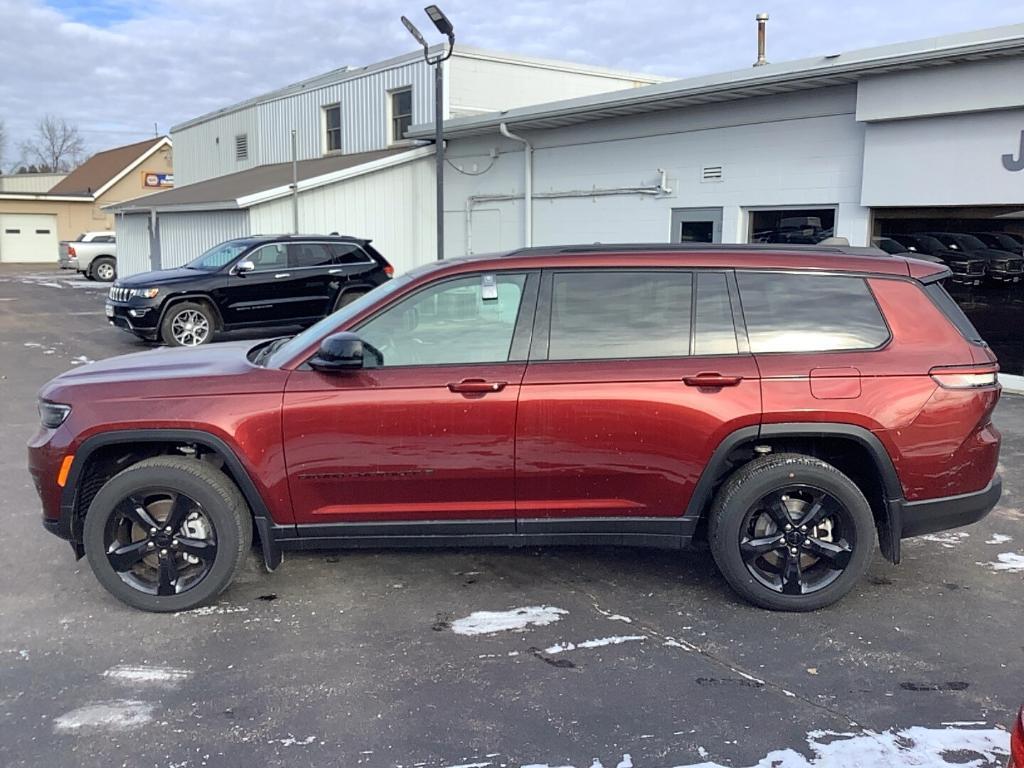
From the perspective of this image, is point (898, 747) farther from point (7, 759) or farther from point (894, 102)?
point (894, 102)

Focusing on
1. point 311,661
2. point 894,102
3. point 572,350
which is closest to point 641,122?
point 894,102

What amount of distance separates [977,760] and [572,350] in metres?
2.29

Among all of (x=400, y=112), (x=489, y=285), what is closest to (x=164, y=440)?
(x=489, y=285)

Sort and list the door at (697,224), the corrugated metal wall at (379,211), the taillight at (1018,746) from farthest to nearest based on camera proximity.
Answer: the corrugated metal wall at (379,211), the door at (697,224), the taillight at (1018,746)

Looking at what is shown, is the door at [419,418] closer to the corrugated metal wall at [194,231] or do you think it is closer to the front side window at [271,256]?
the front side window at [271,256]

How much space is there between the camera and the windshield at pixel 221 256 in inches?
527

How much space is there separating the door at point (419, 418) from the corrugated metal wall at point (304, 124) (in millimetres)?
15628

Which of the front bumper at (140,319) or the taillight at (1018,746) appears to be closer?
the taillight at (1018,746)

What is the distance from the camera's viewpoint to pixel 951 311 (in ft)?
14.2

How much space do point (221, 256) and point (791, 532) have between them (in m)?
11.4

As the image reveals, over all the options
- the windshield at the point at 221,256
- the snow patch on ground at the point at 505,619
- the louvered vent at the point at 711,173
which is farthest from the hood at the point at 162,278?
the snow patch on ground at the point at 505,619

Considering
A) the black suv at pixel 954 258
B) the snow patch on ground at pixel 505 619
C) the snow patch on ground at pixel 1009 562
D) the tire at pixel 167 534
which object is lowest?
the snow patch on ground at pixel 505 619

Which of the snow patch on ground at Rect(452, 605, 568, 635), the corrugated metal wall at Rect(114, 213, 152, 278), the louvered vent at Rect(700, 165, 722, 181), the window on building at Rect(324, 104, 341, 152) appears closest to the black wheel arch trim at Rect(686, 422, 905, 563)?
the snow patch on ground at Rect(452, 605, 568, 635)

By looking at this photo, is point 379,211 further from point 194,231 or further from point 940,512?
point 940,512
